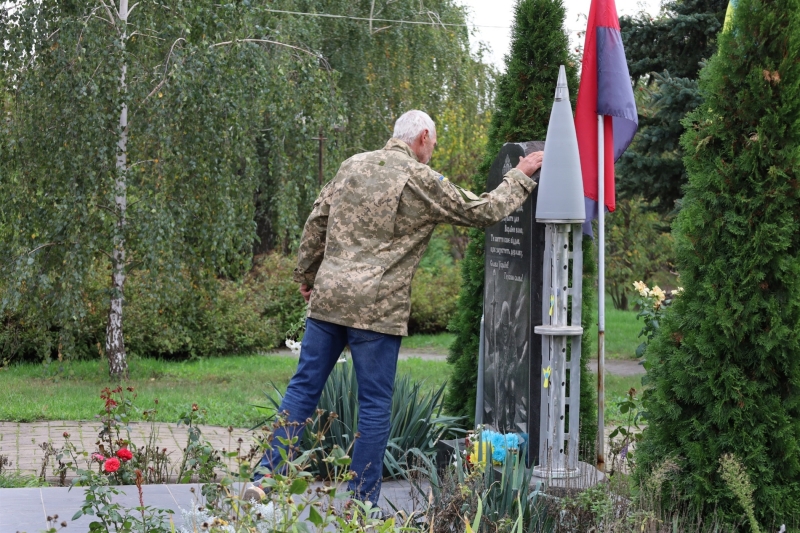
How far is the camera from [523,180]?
435 cm

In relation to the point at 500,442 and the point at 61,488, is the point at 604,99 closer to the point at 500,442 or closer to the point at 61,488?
the point at 500,442

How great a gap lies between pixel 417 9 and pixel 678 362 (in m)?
12.0

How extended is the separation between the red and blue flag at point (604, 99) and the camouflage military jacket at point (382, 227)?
2.52 feet

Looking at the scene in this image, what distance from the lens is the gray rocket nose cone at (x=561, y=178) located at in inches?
167

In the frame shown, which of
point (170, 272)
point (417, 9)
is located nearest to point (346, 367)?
point (170, 272)

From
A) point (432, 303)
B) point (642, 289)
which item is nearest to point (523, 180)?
point (642, 289)

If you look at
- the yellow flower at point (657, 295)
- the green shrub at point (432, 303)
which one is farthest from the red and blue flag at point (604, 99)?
the green shrub at point (432, 303)

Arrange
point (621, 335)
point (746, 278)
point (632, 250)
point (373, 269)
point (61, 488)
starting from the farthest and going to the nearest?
point (632, 250)
point (621, 335)
point (61, 488)
point (373, 269)
point (746, 278)

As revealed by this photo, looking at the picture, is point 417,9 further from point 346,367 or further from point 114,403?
point 114,403

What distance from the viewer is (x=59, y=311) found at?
28.4ft

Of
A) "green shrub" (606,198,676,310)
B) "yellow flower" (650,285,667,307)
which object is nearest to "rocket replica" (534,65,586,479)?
"yellow flower" (650,285,667,307)

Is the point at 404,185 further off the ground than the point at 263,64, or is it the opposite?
the point at 263,64

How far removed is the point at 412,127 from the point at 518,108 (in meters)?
1.40

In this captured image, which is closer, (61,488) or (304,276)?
(61,488)
